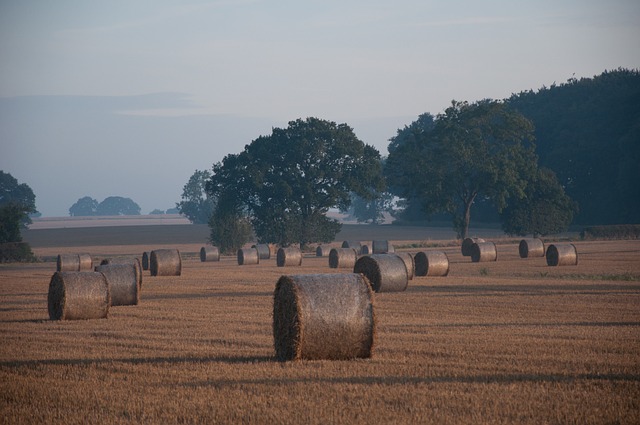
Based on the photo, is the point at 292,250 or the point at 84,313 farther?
the point at 292,250

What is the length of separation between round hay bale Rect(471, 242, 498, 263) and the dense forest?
41.1 meters

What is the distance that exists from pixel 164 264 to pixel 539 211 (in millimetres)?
43871

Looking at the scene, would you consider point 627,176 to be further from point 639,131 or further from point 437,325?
point 437,325

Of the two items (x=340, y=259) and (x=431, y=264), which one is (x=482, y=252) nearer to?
(x=340, y=259)

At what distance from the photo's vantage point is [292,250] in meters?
49.8

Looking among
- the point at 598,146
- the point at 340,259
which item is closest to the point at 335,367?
the point at 340,259

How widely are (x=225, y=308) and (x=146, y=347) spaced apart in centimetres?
762

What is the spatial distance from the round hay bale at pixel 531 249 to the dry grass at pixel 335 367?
2478cm

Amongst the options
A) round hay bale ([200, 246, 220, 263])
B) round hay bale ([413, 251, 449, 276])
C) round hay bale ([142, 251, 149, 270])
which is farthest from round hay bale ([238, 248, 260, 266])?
round hay bale ([413, 251, 449, 276])

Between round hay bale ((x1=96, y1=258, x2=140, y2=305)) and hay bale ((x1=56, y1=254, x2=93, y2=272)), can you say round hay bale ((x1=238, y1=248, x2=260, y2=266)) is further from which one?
round hay bale ((x1=96, y1=258, x2=140, y2=305))

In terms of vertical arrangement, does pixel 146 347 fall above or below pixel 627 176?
below

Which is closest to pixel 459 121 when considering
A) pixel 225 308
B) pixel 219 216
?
pixel 219 216

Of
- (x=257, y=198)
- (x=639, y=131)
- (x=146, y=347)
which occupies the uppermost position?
(x=639, y=131)

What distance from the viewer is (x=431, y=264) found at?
37.0m
